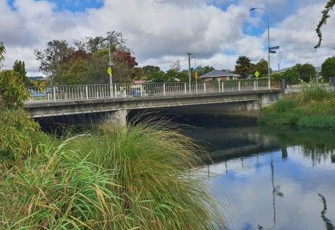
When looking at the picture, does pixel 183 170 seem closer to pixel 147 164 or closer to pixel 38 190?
pixel 147 164

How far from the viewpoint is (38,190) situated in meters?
3.37

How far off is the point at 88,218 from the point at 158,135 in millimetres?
1877

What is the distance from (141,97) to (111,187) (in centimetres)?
2186

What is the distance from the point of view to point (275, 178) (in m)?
13.6

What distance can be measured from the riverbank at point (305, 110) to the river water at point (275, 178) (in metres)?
1.28

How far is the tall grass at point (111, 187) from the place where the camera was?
10.9 ft

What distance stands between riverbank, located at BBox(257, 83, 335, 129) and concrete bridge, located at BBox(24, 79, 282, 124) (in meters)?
2.26

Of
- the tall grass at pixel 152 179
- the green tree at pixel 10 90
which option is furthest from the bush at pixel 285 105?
the tall grass at pixel 152 179

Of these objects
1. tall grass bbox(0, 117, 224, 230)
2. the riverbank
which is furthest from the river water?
the riverbank

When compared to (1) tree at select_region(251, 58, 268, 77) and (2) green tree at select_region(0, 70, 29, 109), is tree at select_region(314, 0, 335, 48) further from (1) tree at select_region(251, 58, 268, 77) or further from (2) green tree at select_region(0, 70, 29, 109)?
(1) tree at select_region(251, 58, 268, 77)

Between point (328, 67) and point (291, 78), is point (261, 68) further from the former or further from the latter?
point (328, 67)

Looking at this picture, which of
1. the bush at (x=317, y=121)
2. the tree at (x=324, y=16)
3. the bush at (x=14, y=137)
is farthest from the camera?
the bush at (x=317, y=121)

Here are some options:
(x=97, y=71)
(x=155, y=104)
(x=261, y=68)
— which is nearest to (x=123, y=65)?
(x=97, y=71)

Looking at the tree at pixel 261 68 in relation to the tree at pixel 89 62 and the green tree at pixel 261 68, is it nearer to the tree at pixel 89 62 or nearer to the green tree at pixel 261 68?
the green tree at pixel 261 68
